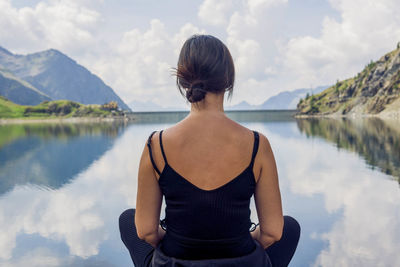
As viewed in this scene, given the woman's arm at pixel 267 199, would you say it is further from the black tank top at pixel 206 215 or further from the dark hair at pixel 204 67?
the dark hair at pixel 204 67

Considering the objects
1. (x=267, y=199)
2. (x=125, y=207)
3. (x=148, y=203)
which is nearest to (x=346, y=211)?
(x=125, y=207)

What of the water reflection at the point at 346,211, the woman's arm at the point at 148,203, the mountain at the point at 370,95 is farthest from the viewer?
the mountain at the point at 370,95

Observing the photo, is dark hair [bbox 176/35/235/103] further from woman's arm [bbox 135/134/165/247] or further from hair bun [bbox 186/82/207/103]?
woman's arm [bbox 135/134/165/247]

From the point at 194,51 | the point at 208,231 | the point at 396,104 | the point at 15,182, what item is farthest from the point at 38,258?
the point at 396,104

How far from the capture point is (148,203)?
295cm

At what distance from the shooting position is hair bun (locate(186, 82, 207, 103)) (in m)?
2.81

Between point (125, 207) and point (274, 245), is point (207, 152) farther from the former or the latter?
point (125, 207)

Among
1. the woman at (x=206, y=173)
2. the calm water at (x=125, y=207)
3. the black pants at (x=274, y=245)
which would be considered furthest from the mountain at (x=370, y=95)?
the woman at (x=206, y=173)

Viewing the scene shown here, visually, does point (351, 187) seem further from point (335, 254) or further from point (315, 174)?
point (335, 254)

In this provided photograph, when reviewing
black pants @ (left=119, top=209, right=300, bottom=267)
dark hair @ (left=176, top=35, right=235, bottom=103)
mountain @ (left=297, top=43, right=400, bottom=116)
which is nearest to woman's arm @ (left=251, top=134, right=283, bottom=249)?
black pants @ (left=119, top=209, right=300, bottom=267)

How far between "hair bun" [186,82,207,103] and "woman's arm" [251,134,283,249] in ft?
2.04

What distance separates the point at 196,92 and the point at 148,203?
1090 mm

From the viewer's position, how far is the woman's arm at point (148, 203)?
9.18 ft

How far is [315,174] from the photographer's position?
57.1 feet
